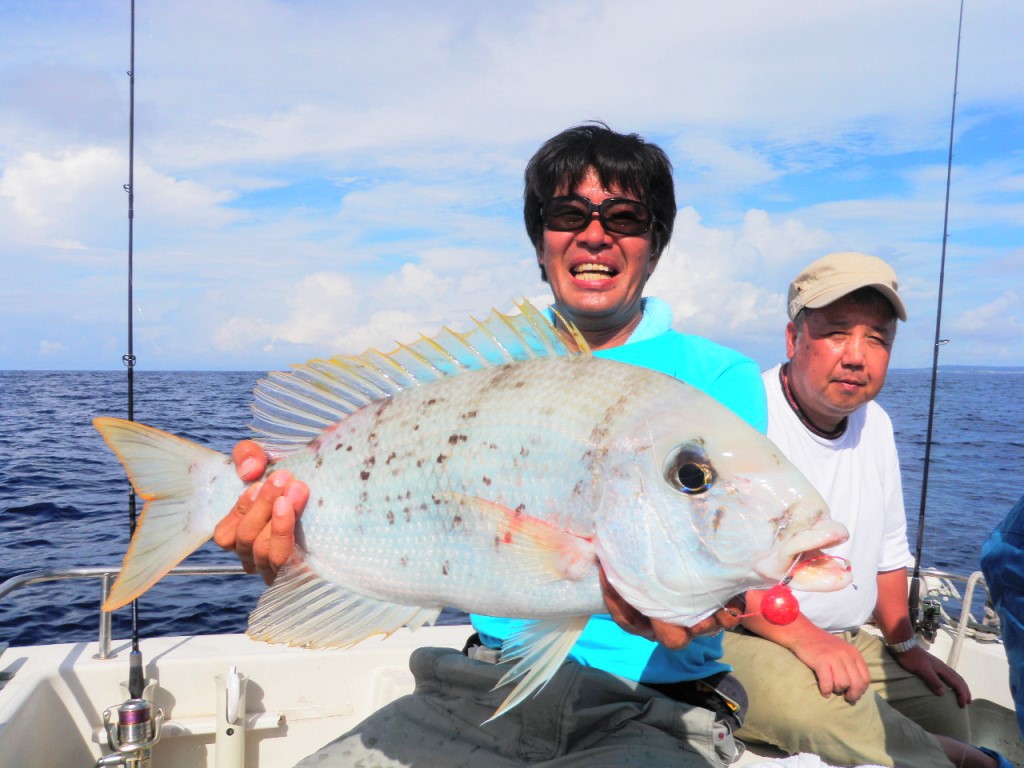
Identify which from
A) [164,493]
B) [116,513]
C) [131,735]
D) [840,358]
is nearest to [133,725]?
[131,735]

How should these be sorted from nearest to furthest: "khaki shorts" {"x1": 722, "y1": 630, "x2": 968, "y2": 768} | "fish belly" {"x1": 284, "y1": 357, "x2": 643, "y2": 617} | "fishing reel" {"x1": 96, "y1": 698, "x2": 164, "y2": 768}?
1. "fish belly" {"x1": 284, "y1": 357, "x2": 643, "y2": 617}
2. "khaki shorts" {"x1": 722, "y1": 630, "x2": 968, "y2": 768}
3. "fishing reel" {"x1": 96, "y1": 698, "x2": 164, "y2": 768}

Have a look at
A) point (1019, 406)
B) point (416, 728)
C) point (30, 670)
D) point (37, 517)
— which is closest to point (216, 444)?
point (37, 517)

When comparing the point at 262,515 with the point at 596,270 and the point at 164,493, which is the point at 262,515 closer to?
the point at 164,493

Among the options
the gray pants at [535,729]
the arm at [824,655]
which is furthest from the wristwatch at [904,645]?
the gray pants at [535,729]

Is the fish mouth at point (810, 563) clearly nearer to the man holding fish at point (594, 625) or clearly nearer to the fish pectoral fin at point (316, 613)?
the man holding fish at point (594, 625)

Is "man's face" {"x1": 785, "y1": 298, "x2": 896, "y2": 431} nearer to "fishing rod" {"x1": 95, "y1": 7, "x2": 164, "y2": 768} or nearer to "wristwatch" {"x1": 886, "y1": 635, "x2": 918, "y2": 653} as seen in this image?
"wristwatch" {"x1": 886, "y1": 635, "x2": 918, "y2": 653}

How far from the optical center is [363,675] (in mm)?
4066

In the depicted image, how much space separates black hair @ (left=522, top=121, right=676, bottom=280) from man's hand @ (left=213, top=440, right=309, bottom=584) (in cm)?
141

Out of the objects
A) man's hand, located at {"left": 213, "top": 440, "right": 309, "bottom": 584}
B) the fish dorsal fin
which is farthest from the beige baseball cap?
man's hand, located at {"left": 213, "top": 440, "right": 309, "bottom": 584}

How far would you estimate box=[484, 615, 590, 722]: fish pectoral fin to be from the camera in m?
1.75

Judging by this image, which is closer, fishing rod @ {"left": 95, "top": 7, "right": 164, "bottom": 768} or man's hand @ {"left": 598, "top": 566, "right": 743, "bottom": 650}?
man's hand @ {"left": 598, "top": 566, "right": 743, "bottom": 650}

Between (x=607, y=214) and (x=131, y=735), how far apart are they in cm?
302

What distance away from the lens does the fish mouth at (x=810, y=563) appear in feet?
5.05

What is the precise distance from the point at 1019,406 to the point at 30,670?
5642 centimetres
